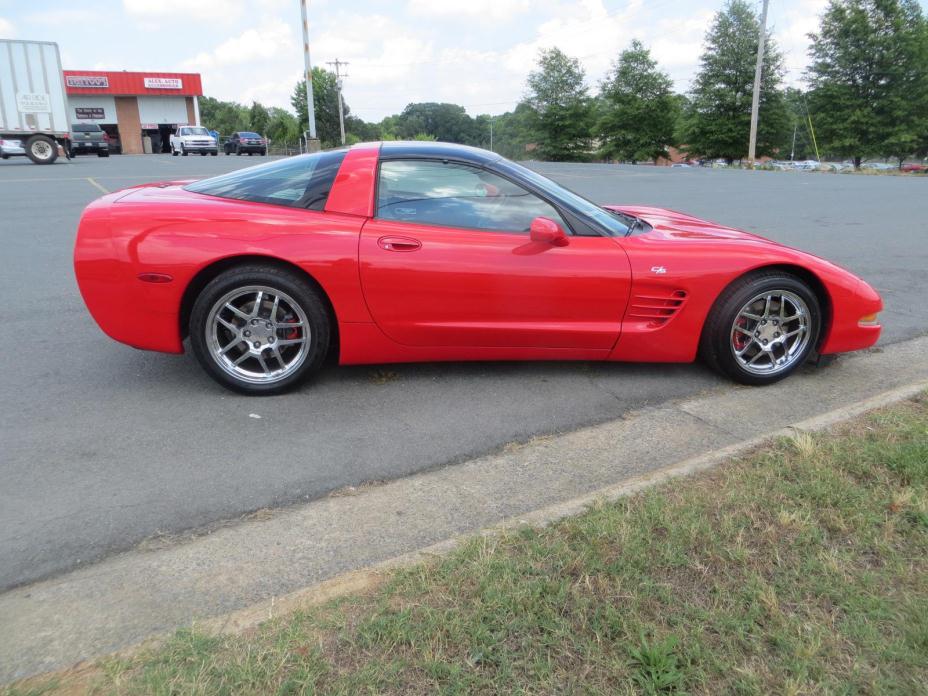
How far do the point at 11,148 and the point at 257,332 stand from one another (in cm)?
2388

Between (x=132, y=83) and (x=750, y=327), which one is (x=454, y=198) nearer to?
(x=750, y=327)

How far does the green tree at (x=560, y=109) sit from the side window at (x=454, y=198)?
72.5 meters

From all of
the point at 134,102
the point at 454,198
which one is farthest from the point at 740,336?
the point at 134,102

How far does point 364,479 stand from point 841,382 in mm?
2888

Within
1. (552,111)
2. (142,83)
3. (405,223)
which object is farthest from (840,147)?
(405,223)

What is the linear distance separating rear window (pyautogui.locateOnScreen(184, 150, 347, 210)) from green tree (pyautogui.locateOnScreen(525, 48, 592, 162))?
72.5 meters

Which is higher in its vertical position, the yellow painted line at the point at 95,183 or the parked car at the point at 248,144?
the parked car at the point at 248,144

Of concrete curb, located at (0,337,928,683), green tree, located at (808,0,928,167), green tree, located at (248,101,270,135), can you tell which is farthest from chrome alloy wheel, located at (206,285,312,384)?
green tree, located at (248,101,270,135)

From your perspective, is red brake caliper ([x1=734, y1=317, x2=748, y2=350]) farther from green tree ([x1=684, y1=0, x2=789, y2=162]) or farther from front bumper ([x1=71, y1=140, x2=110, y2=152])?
green tree ([x1=684, y1=0, x2=789, y2=162])

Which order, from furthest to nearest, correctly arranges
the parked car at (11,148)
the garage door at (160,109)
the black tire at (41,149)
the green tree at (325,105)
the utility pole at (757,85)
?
the green tree at (325,105), the garage door at (160,109), the utility pole at (757,85), the parked car at (11,148), the black tire at (41,149)

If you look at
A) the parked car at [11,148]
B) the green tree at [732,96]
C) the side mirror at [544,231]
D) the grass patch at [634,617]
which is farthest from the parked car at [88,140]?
the green tree at [732,96]

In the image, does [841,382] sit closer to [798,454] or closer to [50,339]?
[798,454]

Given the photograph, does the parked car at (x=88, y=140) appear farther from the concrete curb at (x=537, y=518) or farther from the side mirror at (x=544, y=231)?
the concrete curb at (x=537, y=518)

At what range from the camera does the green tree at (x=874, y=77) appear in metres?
50.7
